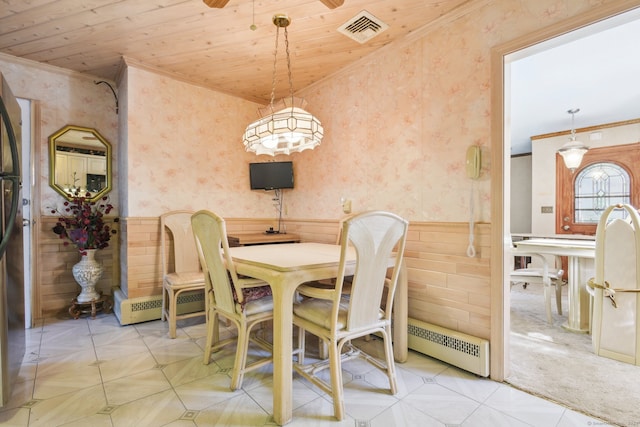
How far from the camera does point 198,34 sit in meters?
2.53

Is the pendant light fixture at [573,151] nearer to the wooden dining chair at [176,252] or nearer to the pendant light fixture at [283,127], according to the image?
the pendant light fixture at [283,127]

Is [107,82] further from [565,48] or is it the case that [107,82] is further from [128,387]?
[565,48]

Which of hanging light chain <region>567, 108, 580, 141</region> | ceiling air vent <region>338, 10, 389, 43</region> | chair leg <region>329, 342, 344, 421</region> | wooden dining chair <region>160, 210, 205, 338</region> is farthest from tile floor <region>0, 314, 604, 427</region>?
hanging light chain <region>567, 108, 580, 141</region>

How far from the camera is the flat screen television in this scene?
3787 mm

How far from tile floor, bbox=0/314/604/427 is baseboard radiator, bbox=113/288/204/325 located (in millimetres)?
500

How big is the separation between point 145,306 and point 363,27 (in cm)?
318

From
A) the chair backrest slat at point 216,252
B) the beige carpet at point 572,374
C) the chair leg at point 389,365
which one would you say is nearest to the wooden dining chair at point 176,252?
the chair backrest slat at point 216,252

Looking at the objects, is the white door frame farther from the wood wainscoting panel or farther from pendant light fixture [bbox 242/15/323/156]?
the wood wainscoting panel

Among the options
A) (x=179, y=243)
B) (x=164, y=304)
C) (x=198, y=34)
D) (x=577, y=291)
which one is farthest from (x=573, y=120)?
(x=164, y=304)

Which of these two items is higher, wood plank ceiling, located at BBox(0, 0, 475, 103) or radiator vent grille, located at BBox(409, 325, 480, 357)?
wood plank ceiling, located at BBox(0, 0, 475, 103)

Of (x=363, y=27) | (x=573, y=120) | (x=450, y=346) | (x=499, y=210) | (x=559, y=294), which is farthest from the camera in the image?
(x=573, y=120)

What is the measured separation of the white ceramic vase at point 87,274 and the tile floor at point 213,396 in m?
0.73

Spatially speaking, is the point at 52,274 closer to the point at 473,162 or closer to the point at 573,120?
the point at 473,162

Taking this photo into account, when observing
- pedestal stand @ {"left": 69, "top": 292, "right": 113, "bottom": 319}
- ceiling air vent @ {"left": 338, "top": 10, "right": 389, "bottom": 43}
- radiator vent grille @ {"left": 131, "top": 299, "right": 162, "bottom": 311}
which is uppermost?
ceiling air vent @ {"left": 338, "top": 10, "right": 389, "bottom": 43}
